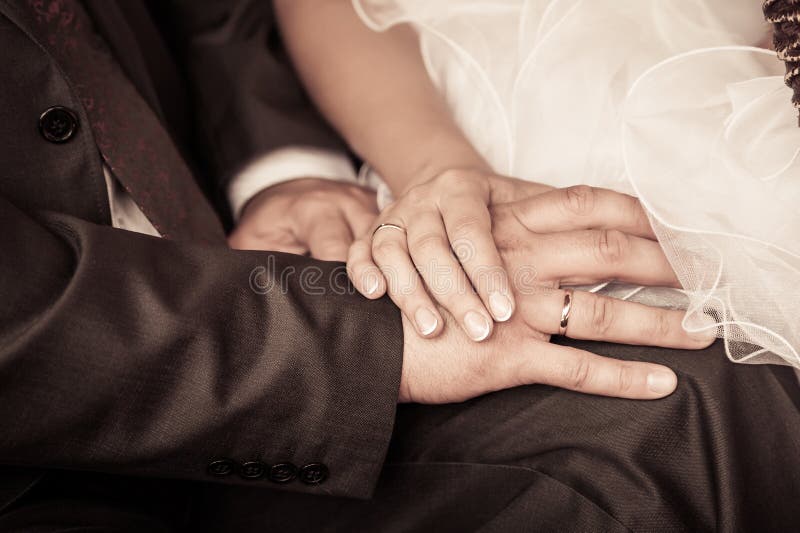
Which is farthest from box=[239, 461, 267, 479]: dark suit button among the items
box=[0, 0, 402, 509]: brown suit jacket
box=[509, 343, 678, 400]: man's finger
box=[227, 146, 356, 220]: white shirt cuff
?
box=[227, 146, 356, 220]: white shirt cuff

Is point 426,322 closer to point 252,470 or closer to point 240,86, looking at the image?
point 252,470

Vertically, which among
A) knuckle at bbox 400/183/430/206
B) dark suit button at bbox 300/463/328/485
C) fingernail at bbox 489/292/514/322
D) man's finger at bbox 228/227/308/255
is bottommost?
dark suit button at bbox 300/463/328/485

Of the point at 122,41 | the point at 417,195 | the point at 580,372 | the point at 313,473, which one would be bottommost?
the point at 313,473

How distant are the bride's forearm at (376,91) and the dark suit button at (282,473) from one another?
16.7 inches

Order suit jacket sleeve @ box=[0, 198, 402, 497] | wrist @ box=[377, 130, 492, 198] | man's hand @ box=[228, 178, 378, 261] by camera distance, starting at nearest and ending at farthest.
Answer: suit jacket sleeve @ box=[0, 198, 402, 497]
wrist @ box=[377, 130, 492, 198]
man's hand @ box=[228, 178, 378, 261]

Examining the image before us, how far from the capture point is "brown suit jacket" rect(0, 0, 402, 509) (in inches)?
23.1

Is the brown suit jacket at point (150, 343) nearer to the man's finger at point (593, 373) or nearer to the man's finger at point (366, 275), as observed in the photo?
the man's finger at point (366, 275)

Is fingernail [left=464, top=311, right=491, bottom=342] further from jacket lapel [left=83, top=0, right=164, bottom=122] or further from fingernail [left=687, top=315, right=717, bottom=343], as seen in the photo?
jacket lapel [left=83, top=0, right=164, bottom=122]

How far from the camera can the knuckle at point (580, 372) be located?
646 millimetres

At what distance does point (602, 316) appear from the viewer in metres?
0.67

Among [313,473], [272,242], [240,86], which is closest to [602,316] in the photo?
[313,473]

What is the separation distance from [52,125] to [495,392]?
606mm

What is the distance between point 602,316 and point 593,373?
2.6 inches

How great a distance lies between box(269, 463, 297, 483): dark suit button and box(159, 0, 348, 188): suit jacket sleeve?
0.64m
